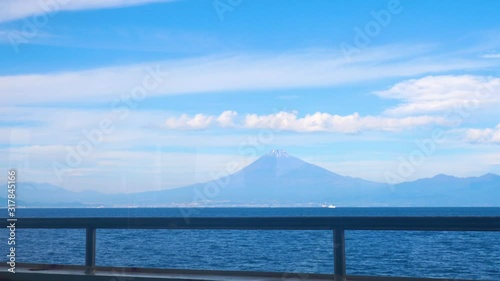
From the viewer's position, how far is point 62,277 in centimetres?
786

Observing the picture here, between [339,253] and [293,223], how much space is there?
1.87 feet

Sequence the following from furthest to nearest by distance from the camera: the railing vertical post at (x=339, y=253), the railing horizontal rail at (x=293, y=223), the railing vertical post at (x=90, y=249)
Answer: the railing vertical post at (x=90, y=249) < the railing vertical post at (x=339, y=253) < the railing horizontal rail at (x=293, y=223)

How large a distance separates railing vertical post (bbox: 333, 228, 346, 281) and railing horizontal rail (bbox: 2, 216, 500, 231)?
0.09 m

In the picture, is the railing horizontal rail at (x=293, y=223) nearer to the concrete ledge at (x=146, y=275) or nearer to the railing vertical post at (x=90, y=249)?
the railing vertical post at (x=90, y=249)

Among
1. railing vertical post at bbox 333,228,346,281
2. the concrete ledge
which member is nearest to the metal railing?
railing vertical post at bbox 333,228,346,281

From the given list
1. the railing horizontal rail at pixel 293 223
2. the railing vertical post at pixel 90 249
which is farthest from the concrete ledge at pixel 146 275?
the railing horizontal rail at pixel 293 223

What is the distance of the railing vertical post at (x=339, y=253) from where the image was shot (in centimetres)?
716

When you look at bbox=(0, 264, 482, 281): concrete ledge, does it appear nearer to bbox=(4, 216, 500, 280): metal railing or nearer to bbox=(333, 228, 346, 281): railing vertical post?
bbox=(333, 228, 346, 281): railing vertical post

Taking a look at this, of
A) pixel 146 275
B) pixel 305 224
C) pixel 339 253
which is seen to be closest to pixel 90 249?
pixel 146 275

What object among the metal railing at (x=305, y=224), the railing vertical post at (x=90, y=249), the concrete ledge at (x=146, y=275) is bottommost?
the concrete ledge at (x=146, y=275)

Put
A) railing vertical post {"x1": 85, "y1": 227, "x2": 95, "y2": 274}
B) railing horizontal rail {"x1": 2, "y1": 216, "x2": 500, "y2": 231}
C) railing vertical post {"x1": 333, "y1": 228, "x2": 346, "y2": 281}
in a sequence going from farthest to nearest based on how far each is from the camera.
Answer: railing vertical post {"x1": 85, "y1": 227, "x2": 95, "y2": 274} → railing vertical post {"x1": 333, "y1": 228, "x2": 346, "y2": 281} → railing horizontal rail {"x1": 2, "y1": 216, "x2": 500, "y2": 231}

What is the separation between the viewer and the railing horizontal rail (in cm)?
667

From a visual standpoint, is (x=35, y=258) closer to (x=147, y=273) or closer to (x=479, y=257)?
(x=479, y=257)

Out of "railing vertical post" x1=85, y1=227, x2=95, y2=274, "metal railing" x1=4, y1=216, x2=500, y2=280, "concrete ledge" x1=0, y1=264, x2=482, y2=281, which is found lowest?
"concrete ledge" x1=0, y1=264, x2=482, y2=281
